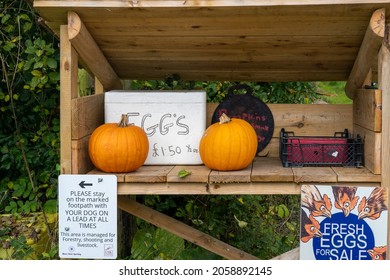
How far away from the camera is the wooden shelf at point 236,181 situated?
2379 millimetres

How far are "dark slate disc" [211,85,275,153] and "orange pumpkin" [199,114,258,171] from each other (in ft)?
1.38

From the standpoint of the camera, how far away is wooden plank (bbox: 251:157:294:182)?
2.40 meters

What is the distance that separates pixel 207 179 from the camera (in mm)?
2408

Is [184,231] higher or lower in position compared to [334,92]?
lower

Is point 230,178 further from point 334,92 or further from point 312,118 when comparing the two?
point 334,92

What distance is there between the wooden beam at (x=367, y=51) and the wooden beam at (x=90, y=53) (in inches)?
44.7

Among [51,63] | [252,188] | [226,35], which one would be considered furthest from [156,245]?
[226,35]

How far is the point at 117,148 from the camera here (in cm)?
245

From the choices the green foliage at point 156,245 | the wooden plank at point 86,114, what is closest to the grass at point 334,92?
the green foliage at point 156,245

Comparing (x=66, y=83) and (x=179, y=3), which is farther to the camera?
(x=66, y=83)

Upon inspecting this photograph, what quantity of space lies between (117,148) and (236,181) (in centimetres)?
51

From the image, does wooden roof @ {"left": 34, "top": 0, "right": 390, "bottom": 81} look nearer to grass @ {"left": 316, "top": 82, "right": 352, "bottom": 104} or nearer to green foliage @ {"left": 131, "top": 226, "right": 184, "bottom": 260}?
green foliage @ {"left": 131, "top": 226, "right": 184, "bottom": 260}
